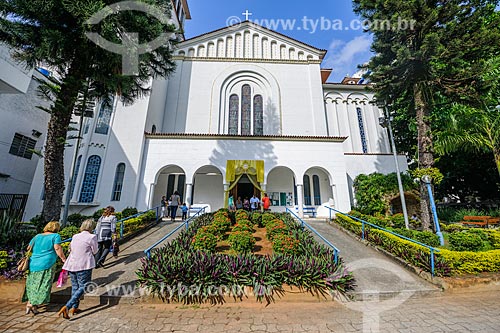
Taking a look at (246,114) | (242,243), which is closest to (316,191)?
(246,114)

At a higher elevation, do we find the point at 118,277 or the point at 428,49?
the point at 428,49

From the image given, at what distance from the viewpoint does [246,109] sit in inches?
644

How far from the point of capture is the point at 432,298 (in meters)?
4.26

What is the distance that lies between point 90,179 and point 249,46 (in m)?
16.1

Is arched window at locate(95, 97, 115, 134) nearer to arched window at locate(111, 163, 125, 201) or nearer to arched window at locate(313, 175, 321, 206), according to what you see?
arched window at locate(111, 163, 125, 201)

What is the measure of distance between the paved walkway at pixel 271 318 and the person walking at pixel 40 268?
302 millimetres

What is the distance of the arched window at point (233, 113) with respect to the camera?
1571 cm

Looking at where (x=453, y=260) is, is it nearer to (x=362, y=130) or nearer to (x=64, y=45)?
(x=64, y=45)

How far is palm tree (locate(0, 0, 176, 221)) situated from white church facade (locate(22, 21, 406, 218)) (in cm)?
288

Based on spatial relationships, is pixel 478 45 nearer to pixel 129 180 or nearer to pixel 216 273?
pixel 216 273

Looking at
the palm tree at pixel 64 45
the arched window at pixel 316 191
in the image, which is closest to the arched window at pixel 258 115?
the arched window at pixel 316 191

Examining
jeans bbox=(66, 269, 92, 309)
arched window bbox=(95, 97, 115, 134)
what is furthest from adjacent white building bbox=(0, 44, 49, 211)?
jeans bbox=(66, 269, 92, 309)

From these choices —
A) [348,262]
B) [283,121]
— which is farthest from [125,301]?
[283,121]

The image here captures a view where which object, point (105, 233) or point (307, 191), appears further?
point (307, 191)
